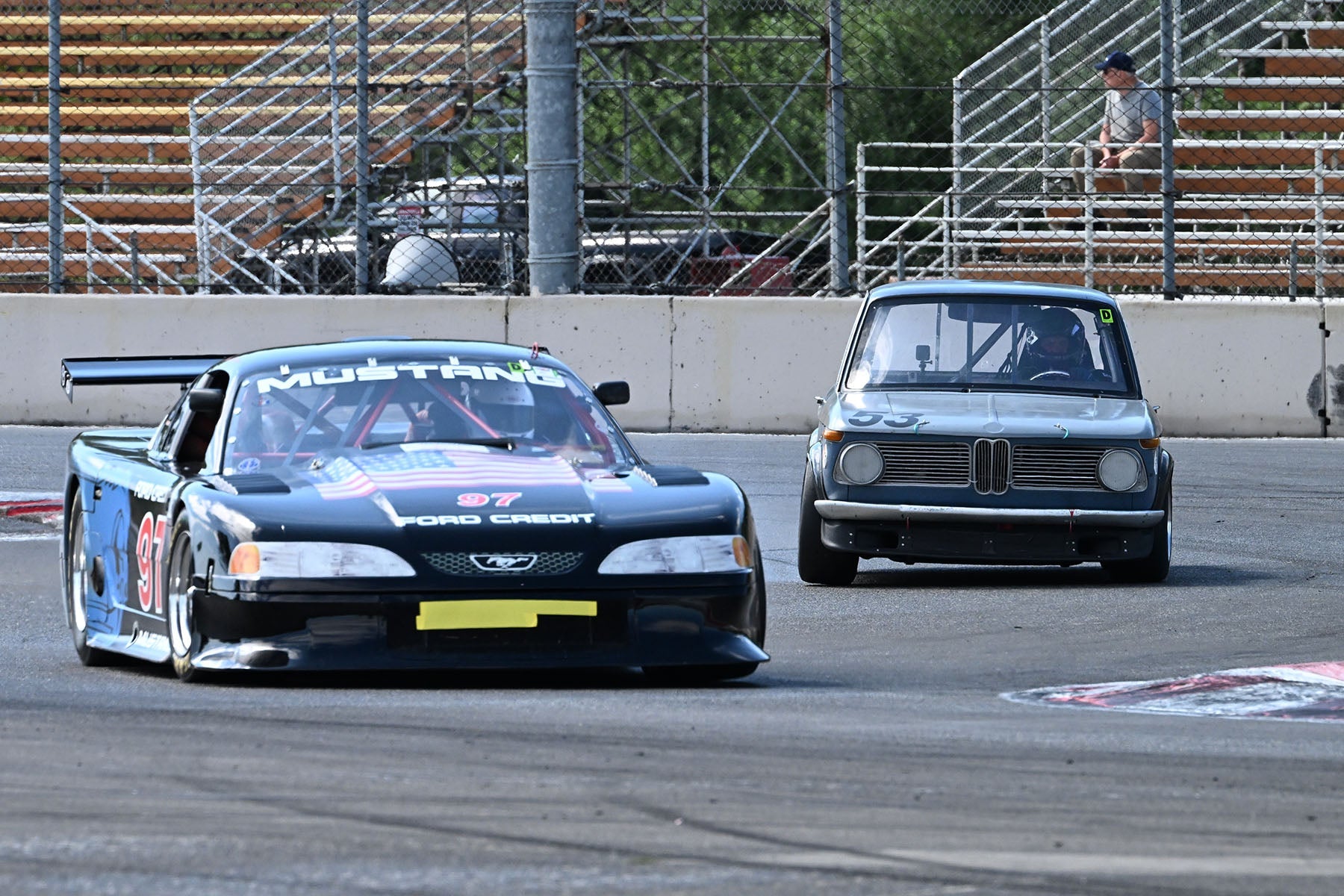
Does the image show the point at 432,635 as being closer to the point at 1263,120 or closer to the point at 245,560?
the point at 245,560

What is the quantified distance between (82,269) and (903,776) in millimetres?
16739

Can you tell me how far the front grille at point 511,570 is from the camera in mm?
6855

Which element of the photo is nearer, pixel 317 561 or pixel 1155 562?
pixel 317 561

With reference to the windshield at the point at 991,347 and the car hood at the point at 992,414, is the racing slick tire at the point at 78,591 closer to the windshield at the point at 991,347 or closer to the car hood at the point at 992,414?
the car hood at the point at 992,414

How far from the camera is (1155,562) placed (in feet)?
35.0

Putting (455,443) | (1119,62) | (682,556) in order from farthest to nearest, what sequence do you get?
(1119,62)
(455,443)
(682,556)

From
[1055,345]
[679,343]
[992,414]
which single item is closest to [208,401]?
[992,414]

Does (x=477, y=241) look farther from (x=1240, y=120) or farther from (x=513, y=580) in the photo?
(x=513, y=580)

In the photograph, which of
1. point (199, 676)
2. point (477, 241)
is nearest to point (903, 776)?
point (199, 676)

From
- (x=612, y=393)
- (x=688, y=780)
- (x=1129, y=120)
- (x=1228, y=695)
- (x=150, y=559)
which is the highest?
(x=1129, y=120)

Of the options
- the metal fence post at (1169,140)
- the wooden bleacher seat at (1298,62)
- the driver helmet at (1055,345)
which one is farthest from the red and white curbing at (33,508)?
the wooden bleacher seat at (1298,62)

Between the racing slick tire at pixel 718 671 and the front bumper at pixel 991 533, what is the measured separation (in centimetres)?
317

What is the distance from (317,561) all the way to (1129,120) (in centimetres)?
1325

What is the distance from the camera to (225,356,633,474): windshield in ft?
25.6
